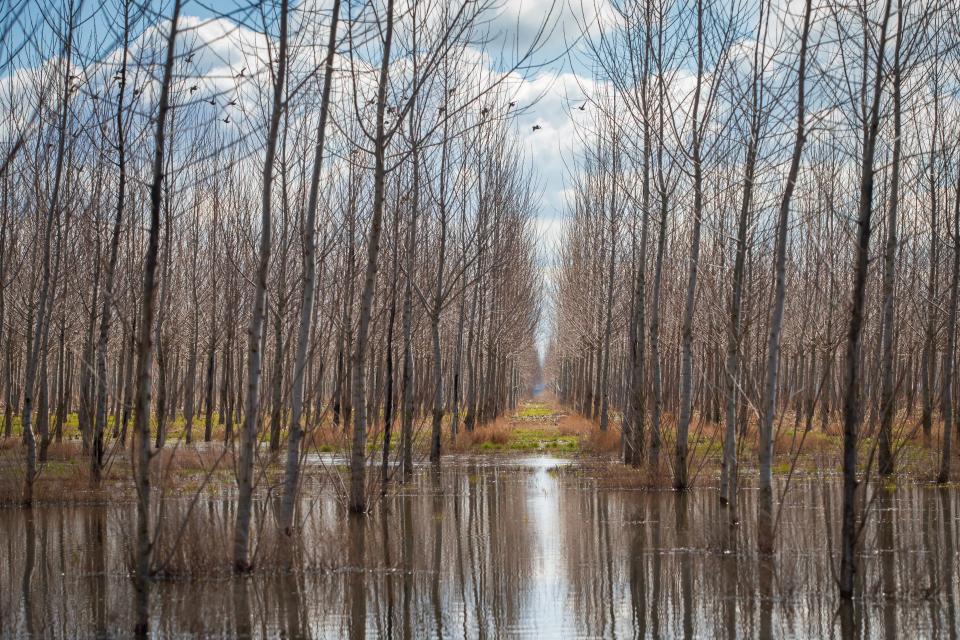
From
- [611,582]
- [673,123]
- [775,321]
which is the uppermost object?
[673,123]

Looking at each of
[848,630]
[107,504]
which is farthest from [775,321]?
[107,504]

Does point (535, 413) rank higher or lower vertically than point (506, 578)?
higher

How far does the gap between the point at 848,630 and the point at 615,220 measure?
15.8 metres

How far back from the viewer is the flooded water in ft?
20.4

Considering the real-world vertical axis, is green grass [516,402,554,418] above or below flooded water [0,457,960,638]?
above

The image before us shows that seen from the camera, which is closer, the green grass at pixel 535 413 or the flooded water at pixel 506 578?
the flooded water at pixel 506 578

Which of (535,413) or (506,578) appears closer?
(506,578)

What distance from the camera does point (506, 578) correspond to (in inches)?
311

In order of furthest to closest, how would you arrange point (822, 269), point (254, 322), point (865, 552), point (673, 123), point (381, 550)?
1. point (822, 269)
2. point (673, 123)
3. point (381, 550)
4. point (865, 552)
5. point (254, 322)

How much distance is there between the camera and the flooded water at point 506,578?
6227 mm

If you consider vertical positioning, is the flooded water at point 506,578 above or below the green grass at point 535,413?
below

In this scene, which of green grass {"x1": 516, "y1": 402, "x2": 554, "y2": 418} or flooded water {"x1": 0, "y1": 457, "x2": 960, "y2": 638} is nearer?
flooded water {"x1": 0, "y1": 457, "x2": 960, "y2": 638}

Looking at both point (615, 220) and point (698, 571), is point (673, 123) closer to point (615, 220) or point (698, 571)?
point (698, 571)

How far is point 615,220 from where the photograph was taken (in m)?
21.1
